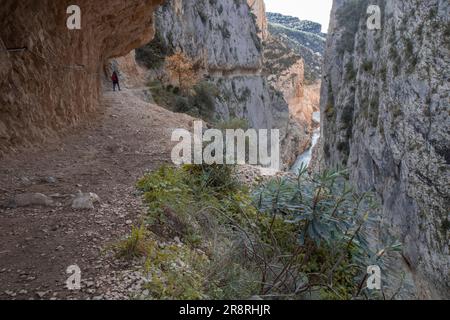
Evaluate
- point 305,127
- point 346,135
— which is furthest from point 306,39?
point 346,135

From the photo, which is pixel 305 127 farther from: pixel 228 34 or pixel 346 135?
pixel 346 135

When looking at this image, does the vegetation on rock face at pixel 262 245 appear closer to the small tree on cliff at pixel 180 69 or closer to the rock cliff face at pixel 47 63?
the rock cliff face at pixel 47 63

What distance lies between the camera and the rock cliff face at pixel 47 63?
588cm

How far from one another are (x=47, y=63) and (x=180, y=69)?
596 inches

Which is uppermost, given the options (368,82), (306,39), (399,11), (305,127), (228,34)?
(306,39)

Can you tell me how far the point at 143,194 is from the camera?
16.5ft

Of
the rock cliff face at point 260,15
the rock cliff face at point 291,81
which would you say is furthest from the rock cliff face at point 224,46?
the rock cliff face at point 260,15

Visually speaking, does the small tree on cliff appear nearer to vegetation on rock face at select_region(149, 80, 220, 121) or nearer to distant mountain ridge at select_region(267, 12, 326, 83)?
vegetation on rock face at select_region(149, 80, 220, 121)

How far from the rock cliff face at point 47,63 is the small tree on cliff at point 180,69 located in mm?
10917

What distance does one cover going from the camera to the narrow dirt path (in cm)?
311

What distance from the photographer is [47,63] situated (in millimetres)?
6965

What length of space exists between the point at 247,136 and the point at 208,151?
2.21 meters

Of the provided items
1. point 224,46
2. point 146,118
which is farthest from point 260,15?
point 146,118

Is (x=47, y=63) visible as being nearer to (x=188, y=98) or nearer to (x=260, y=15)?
(x=188, y=98)
